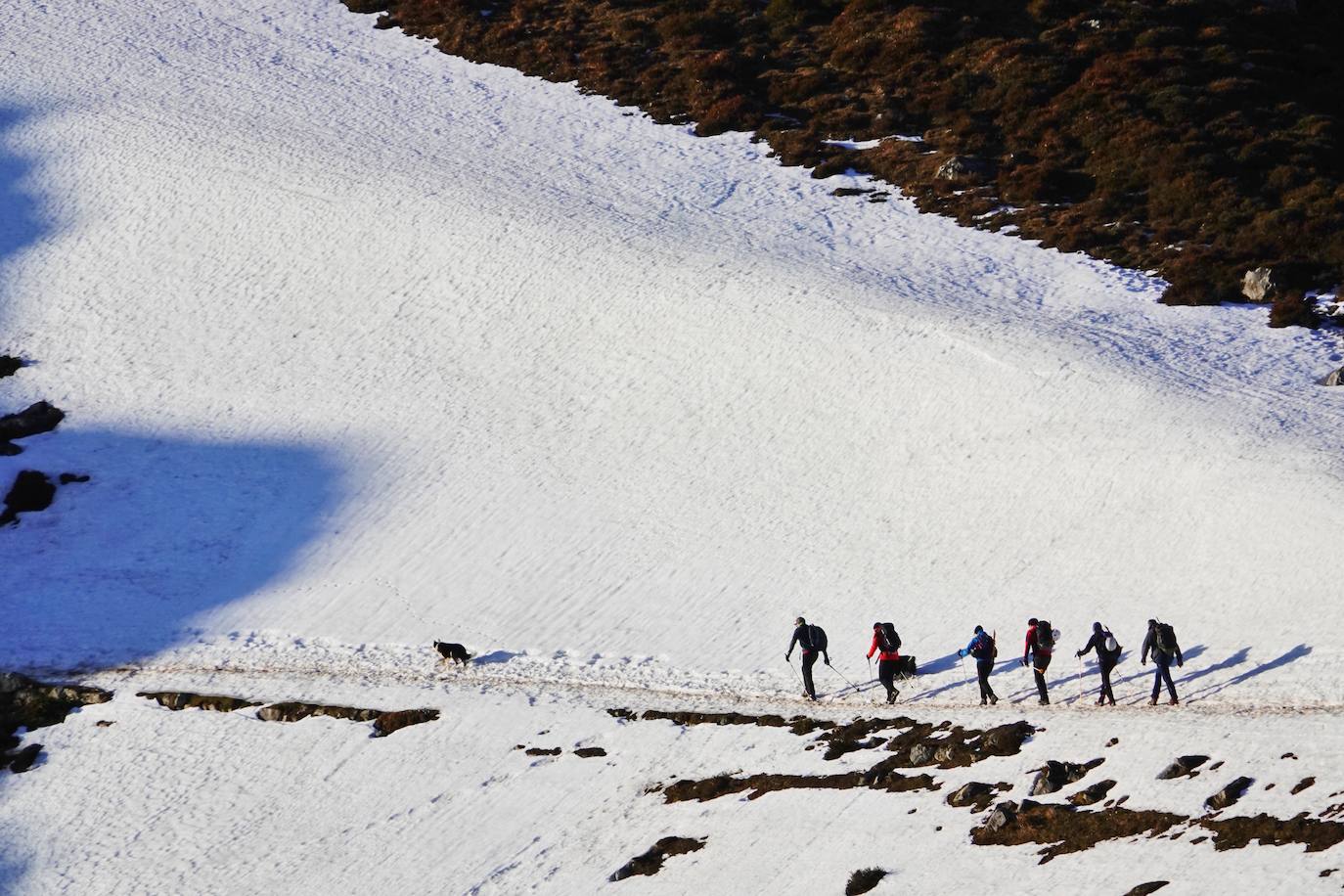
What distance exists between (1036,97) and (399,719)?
3760cm

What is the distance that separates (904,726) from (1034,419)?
12847 millimetres

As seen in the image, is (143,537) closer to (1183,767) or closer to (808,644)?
(808,644)

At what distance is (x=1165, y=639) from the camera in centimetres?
2859

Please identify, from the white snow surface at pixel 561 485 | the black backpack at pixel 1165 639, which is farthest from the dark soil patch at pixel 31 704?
the black backpack at pixel 1165 639

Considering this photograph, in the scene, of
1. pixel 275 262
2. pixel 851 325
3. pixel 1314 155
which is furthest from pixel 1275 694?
pixel 275 262

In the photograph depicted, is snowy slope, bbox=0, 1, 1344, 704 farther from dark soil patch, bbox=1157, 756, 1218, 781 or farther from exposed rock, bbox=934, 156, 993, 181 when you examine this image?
dark soil patch, bbox=1157, 756, 1218, 781

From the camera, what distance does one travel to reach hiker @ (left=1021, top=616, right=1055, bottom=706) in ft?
97.0

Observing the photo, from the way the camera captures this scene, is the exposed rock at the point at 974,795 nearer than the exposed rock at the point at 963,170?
Yes

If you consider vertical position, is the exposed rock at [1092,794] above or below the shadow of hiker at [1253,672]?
below

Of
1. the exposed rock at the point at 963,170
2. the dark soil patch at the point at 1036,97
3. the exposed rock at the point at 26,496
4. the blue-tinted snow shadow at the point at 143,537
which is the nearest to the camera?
the blue-tinted snow shadow at the point at 143,537

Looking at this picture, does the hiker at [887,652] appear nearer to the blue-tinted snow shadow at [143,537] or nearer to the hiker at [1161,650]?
the hiker at [1161,650]

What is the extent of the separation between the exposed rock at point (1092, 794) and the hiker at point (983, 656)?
482 centimetres

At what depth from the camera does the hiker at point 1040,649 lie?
29562mm

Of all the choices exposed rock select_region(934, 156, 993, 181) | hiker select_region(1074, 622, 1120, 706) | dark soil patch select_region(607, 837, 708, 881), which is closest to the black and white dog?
dark soil patch select_region(607, 837, 708, 881)
